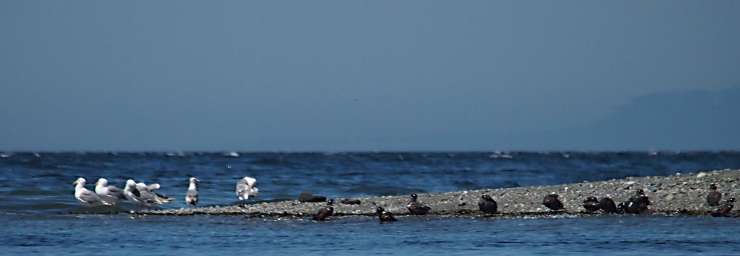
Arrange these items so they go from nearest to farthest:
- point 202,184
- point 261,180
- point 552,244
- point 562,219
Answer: point 552,244
point 562,219
point 202,184
point 261,180

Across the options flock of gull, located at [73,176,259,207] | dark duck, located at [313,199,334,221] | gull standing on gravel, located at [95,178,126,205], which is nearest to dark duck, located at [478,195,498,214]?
dark duck, located at [313,199,334,221]

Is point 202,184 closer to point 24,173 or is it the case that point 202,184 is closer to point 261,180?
point 261,180

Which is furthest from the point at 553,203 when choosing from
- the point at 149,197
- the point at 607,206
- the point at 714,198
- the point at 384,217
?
the point at 149,197

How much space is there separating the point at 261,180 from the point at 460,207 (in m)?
Result: 20.7

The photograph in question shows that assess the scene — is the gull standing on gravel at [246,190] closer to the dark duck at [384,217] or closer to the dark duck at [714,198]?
the dark duck at [384,217]

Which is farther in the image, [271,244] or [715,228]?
[715,228]

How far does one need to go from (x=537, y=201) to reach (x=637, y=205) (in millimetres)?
2202

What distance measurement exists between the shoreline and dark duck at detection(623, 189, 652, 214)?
0.62 feet

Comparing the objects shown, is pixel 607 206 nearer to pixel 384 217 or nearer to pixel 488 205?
pixel 488 205

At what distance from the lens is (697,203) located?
2466 centimetres

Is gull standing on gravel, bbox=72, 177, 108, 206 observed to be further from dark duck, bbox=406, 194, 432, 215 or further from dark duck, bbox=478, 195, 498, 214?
dark duck, bbox=478, 195, 498, 214

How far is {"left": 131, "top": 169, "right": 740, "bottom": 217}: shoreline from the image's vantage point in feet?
80.3

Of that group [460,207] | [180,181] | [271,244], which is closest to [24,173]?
[180,181]

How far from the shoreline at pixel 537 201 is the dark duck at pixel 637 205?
0.62 feet
